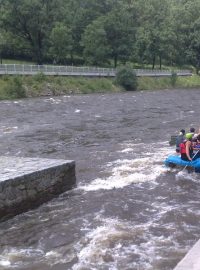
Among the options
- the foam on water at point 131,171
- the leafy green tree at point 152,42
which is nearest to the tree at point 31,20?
the leafy green tree at point 152,42

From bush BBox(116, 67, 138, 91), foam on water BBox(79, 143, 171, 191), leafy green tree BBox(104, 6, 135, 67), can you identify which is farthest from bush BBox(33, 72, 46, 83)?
foam on water BBox(79, 143, 171, 191)

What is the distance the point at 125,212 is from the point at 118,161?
553 cm

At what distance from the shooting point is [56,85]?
167 feet

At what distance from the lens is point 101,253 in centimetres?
916

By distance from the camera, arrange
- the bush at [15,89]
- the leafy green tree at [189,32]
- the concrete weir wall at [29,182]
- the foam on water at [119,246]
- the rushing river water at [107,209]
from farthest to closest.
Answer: the leafy green tree at [189,32]
the bush at [15,89]
the concrete weir wall at [29,182]
the rushing river water at [107,209]
the foam on water at [119,246]

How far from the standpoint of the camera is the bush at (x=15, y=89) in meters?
44.5

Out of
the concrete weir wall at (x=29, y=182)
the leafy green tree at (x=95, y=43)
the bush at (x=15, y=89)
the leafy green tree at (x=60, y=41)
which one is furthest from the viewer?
the leafy green tree at (x=95, y=43)

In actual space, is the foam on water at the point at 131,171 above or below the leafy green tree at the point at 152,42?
below

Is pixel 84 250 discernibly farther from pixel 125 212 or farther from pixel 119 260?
pixel 125 212

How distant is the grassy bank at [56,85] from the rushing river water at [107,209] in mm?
20373

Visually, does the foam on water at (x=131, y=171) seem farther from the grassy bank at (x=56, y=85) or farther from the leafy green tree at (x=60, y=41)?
the leafy green tree at (x=60, y=41)

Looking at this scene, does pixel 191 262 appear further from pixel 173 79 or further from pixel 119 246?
pixel 173 79

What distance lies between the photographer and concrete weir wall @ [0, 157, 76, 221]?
11.0m

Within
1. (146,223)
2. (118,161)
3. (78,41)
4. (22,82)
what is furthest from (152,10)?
(146,223)
